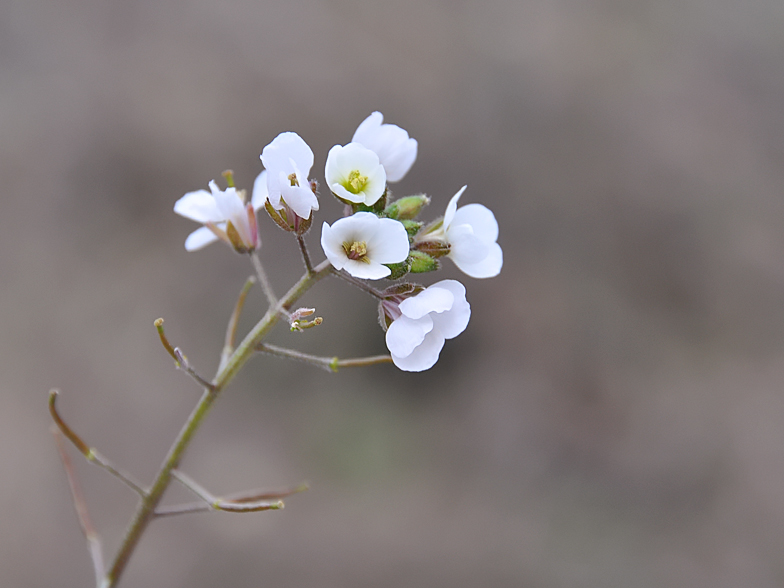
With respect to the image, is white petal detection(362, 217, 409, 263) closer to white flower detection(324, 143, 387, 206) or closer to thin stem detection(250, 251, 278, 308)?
white flower detection(324, 143, 387, 206)

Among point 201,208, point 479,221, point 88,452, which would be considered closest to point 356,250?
point 479,221

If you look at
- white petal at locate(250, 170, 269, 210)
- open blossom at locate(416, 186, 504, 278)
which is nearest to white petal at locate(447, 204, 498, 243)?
open blossom at locate(416, 186, 504, 278)

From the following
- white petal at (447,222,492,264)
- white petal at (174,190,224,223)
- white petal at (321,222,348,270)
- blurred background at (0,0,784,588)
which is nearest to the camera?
white petal at (321,222,348,270)

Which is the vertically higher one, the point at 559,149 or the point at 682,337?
the point at 559,149

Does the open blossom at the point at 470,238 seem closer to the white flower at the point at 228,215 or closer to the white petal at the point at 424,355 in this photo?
the white petal at the point at 424,355

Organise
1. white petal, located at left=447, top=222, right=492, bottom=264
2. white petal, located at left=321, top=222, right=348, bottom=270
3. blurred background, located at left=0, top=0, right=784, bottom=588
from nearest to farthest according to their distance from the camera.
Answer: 1. white petal, located at left=321, top=222, right=348, bottom=270
2. white petal, located at left=447, top=222, right=492, bottom=264
3. blurred background, located at left=0, top=0, right=784, bottom=588

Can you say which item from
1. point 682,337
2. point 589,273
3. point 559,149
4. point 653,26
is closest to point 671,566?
point 682,337

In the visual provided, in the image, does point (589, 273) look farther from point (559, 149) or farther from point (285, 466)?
point (285, 466)
